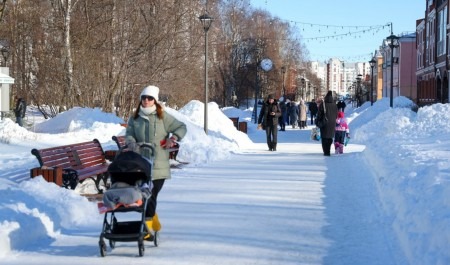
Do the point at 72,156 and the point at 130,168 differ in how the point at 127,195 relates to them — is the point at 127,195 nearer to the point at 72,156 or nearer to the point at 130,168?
the point at 130,168

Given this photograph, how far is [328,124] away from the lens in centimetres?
1658

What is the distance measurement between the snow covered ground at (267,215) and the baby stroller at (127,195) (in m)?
0.22

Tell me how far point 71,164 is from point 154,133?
155 inches

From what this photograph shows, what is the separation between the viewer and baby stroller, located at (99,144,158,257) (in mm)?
6031

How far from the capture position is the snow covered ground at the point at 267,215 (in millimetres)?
6039

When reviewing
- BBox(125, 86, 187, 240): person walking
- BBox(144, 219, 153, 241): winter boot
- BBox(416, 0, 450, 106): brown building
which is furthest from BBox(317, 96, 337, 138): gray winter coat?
BBox(416, 0, 450, 106): brown building

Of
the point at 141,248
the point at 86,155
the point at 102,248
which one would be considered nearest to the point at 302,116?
the point at 86,155

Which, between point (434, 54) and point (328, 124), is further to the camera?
point (434, 54)

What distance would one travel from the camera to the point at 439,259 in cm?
489

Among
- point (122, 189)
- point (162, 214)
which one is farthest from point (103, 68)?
point (122, 189)

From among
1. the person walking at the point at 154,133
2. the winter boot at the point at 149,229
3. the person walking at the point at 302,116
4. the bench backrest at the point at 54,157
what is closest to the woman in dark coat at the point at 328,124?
the bench backrest at the point at 54,157

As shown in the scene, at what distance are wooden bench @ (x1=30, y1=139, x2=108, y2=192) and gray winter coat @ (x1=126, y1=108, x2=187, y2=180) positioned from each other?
103 inches

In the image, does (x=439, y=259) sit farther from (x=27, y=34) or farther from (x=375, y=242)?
(x=27, y=34)

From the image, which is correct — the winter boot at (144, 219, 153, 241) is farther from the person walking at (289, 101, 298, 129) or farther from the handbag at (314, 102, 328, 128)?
the person walking at (289, 101, 298, 129)
